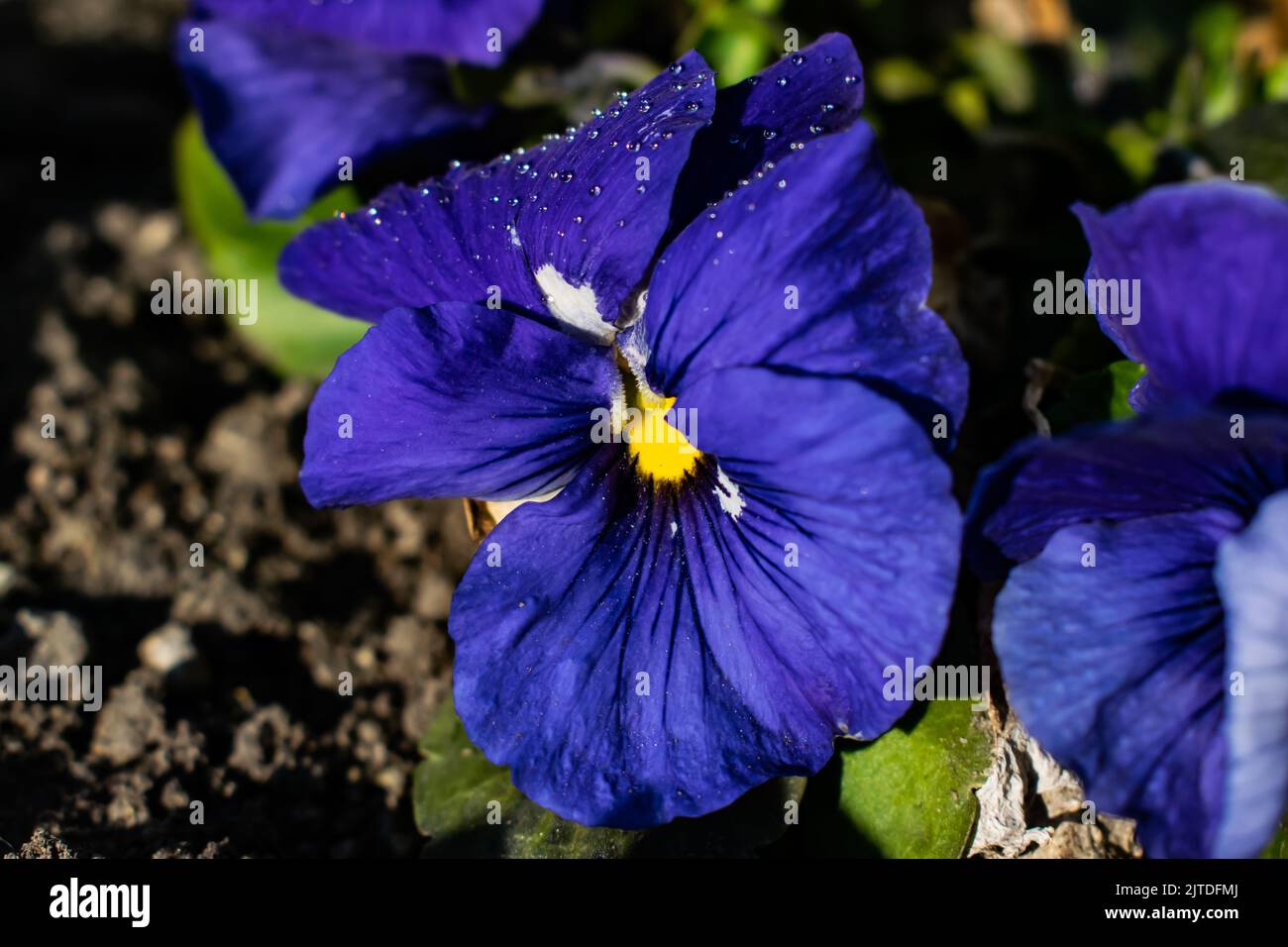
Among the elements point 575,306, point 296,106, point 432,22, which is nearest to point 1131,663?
point 575,306

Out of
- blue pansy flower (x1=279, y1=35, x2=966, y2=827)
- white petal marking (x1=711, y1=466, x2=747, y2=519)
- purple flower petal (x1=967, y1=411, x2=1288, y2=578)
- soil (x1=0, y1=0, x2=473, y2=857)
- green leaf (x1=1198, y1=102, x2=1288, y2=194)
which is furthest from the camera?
green leaf (x1=1198, y1=102, x2=1288, y2=194)

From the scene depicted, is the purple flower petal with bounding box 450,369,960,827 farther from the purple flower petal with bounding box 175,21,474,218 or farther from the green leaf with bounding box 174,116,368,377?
the green leaf with bounding box 174,116,368,377

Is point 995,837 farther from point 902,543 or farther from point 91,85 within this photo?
point 91,85

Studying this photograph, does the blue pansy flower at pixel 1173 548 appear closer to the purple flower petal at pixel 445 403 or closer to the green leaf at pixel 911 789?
the green leaf at pixel 911 789


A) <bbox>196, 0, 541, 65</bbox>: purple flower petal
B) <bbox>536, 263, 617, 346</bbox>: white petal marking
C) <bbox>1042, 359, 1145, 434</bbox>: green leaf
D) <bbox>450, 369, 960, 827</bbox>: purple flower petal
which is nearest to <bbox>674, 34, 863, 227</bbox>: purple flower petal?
<bbox>536, 263, 617, 346</bbox>: white petal marking
